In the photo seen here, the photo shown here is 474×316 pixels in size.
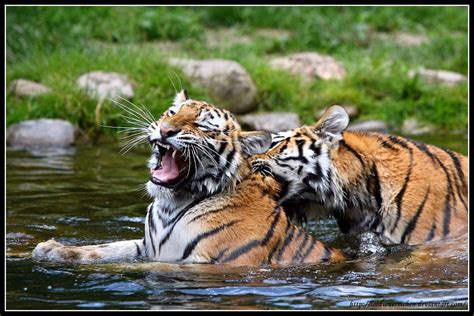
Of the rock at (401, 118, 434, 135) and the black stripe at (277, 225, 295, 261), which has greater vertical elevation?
the rock at (401, 118, 434, 135)

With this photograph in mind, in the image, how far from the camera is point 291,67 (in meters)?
10.9

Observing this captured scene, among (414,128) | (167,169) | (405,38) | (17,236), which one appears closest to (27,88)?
(414,128)

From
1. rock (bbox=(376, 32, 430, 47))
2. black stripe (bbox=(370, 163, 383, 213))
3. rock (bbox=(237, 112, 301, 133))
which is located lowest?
black stripe (bbox=(370, 163, 383, 213))

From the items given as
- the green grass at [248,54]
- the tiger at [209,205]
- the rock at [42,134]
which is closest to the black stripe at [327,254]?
the tiger at [209,205]

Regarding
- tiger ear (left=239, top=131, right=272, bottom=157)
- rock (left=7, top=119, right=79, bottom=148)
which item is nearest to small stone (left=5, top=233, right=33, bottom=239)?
tiger ear (left=239, top=131, right=272, bottom=157)

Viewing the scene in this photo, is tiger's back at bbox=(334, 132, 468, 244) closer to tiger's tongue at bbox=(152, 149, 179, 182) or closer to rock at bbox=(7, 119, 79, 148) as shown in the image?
tiger's tongue at bbox=(152, 149, 179, 182)

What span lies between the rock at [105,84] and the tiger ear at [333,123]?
4.28 metres

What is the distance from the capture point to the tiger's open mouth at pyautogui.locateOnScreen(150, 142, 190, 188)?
15.1 feet

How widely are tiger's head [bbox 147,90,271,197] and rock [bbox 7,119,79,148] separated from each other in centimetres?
443

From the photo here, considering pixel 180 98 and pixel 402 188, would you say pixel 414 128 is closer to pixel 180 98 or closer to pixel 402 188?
pixel 402 188

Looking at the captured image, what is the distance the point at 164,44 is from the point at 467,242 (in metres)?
7.18

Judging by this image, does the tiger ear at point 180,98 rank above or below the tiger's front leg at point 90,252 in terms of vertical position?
above

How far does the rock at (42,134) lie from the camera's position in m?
8.88

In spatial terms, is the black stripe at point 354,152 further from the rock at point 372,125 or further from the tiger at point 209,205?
the rock at point 372,125
